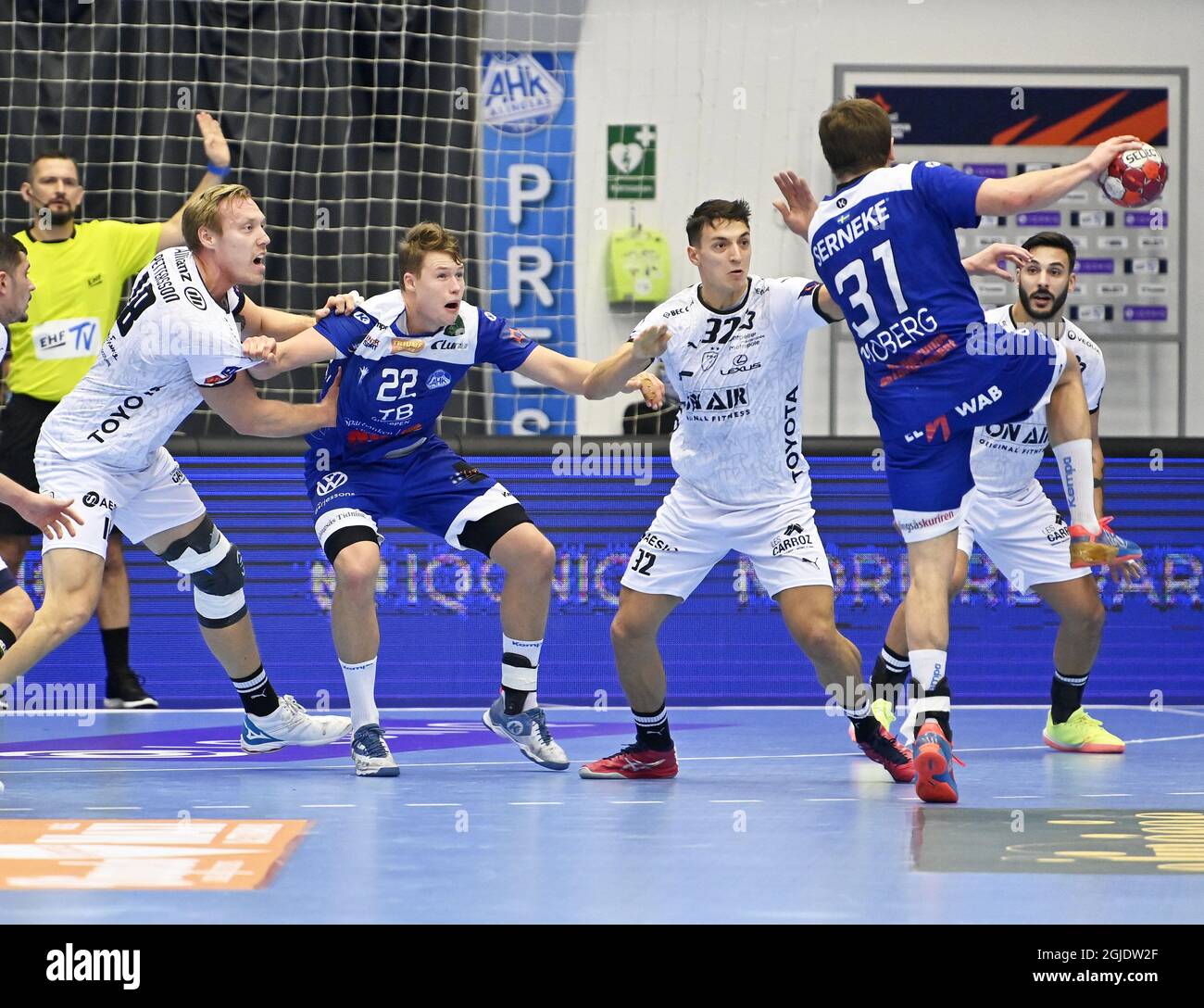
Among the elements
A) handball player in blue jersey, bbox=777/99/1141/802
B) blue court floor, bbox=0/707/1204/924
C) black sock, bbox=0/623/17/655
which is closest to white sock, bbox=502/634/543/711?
blue court floor, bbox=0/707/1204/924

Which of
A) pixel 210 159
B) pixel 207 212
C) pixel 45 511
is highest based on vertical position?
pixel 210 159

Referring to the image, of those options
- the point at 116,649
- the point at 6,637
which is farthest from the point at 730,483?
the point at 116,649

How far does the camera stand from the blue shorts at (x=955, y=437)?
5051 mm

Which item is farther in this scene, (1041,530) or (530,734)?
(1041,530)

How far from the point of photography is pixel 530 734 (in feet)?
19.2

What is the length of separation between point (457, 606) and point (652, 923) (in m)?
4.90

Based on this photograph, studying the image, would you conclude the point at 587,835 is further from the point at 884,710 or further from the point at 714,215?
the point at 884,710

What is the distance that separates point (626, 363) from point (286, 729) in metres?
2.00

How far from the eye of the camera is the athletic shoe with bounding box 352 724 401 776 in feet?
18.5
